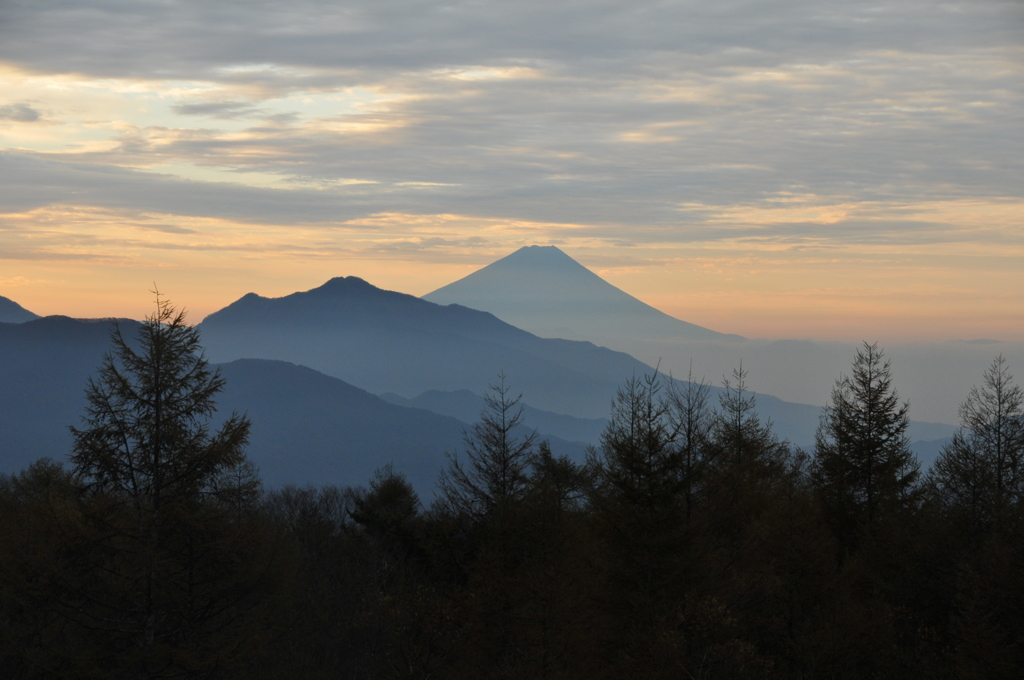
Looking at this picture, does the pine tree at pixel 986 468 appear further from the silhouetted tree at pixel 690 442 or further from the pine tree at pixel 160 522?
the pine tree at pixel 160 522

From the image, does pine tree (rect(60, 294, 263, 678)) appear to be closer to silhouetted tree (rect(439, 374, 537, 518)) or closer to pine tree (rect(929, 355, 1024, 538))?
silhouetted tree (rect(439, 374, 537, 518))

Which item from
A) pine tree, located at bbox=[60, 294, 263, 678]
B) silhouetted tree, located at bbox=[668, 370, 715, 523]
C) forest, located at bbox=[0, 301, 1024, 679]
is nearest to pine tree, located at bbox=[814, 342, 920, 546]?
forest, located at bbox=[0, 301, 1024, 679]

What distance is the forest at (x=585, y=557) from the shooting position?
1697 cm

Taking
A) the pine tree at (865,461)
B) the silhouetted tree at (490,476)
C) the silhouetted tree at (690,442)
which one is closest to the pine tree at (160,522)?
the silhouetted tree at (490,476)

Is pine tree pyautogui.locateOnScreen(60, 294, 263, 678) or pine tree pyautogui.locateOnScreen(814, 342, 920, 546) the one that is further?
pine tree pyautogui.locateOnScreen(814, 342, 920, 546)

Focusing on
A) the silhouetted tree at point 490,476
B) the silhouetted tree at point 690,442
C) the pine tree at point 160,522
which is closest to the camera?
the pine tree at point 160,522

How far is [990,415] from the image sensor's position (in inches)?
1300

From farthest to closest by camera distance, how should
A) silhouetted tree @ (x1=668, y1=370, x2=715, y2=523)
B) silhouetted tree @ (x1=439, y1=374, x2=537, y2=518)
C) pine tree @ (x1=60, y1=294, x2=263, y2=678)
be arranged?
1. silhouetted tree @ (x1=439, y1=374, x2=537, y2=518)
2. silhouetted tree @ (x1=668, y1=370, x2=715, y2=523)
3. pine tree @ (x1=60, y1=294, x2=263, y2=678)

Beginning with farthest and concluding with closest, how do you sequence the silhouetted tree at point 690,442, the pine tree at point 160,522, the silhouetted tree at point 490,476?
the silhouetted tree at point 490,476
the silhouetted tree at point 690,442
the pine tree at point 160,522

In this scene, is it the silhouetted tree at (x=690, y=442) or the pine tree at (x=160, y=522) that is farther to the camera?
the silhouetted tree at (x=690, y=442)

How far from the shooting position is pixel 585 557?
2072 centimetres

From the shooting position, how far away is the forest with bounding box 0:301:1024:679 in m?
17.0

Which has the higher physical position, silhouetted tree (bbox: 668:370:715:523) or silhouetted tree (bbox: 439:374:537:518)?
silhouetted tree (bbox: 668:370:715:523)

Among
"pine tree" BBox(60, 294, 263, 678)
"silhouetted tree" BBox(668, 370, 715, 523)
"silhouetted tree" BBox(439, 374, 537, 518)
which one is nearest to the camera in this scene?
"pine tree" BBox(60, 294, 263, 678)
